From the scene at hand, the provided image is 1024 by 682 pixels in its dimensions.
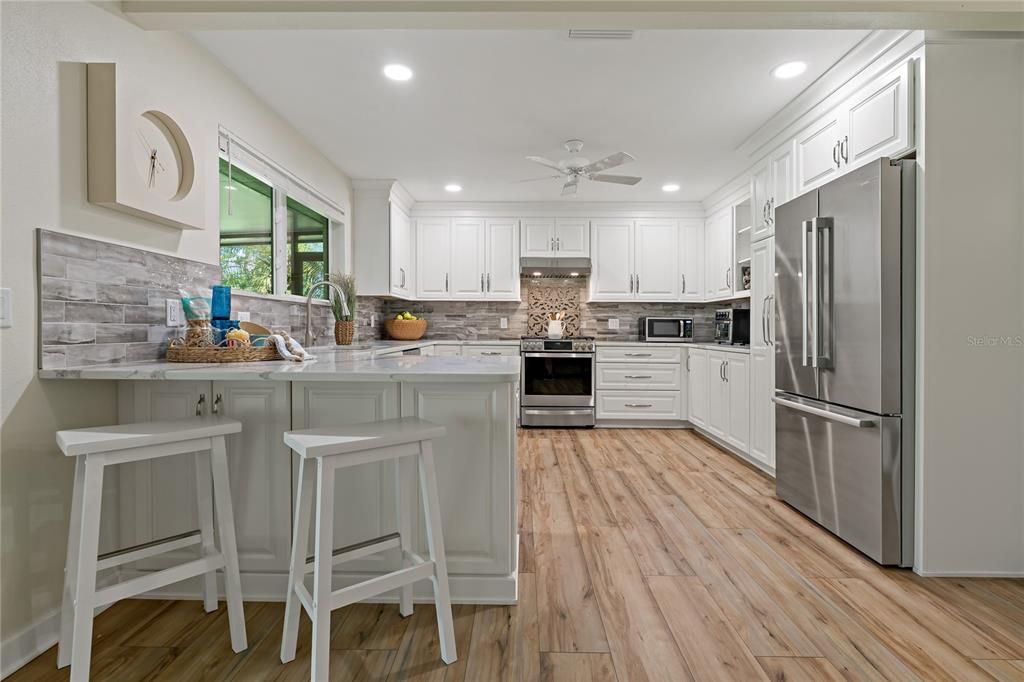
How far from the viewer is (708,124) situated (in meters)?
3.39

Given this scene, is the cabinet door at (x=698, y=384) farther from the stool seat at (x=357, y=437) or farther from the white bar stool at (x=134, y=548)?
the white bar stool at (x=134, y=548)

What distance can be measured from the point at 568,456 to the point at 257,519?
266 cm

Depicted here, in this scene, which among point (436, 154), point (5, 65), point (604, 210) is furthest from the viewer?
point (604, 210)

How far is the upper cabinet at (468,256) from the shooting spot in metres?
5.60

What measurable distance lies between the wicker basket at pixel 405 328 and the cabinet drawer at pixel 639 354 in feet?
6.05

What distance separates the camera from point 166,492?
1910 millimetres

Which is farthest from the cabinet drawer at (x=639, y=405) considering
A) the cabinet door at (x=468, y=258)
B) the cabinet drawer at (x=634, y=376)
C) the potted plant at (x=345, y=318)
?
the potted plant at (x=345, y=318)

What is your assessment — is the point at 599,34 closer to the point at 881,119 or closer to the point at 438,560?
the point at 881,119

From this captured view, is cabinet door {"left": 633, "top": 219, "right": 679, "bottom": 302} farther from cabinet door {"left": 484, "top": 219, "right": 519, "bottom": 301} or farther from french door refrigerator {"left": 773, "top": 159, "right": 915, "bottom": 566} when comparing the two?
french door refrigerator {"left": 773, "top": 159, "right": 915, "bottom": 566}

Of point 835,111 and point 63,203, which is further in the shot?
point 835,111

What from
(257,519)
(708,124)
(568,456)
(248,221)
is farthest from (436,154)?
(257,519)

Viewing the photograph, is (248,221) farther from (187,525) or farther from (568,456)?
(568,456)

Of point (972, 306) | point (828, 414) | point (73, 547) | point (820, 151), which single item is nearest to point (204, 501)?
point (73, 547)

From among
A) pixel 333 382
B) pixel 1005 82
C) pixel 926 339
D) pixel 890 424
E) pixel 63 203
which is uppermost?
pixel 1005 82
